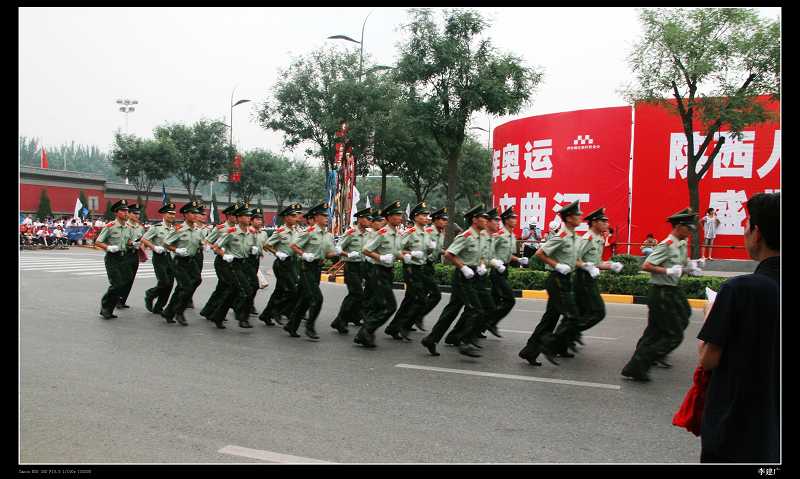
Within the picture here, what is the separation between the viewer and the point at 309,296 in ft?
28.0

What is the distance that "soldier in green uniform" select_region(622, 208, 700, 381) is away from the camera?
6.18 metres

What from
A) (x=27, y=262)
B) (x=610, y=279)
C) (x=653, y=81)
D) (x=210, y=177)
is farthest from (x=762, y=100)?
(x=210, y=177)

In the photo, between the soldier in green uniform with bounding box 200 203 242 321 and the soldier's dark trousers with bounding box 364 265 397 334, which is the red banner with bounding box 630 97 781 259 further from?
the soldier in green uniform with bounding box 200 203 242 321

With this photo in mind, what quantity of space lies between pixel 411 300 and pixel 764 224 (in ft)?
20.6

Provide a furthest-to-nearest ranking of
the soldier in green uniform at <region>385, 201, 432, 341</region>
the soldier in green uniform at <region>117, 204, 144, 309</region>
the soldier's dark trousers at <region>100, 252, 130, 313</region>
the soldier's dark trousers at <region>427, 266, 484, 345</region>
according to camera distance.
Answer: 1. the soldier in green uniform at <region>117, 204, 144, 309</region>
2. the soldier's dark trousers at <region>100, 252, 130, 313</region>
3. the soldier in green uniform at <region>385, 201, 432, 341</region>
4. the soldier's dark trousers at <region>427, 266, 484, 345</region>

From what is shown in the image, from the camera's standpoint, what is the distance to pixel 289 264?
30.8 ft

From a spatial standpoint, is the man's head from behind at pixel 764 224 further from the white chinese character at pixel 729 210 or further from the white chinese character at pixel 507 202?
the white chinese character at pixel 507 202

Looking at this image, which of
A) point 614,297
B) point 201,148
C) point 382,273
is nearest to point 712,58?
point 614,297

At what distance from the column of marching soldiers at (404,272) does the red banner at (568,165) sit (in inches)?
480

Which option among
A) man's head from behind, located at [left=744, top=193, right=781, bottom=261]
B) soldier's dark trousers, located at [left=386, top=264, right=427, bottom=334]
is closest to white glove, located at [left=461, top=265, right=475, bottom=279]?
soldier's dark trousers, located at [left=386, top=264, right=427, bottom=334]

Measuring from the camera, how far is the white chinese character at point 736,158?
18.2 m

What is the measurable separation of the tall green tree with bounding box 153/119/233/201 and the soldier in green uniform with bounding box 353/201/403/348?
29996 mm

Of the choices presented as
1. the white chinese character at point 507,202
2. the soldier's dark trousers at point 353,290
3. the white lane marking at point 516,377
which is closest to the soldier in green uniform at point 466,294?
the white lane marking at point 516,377
